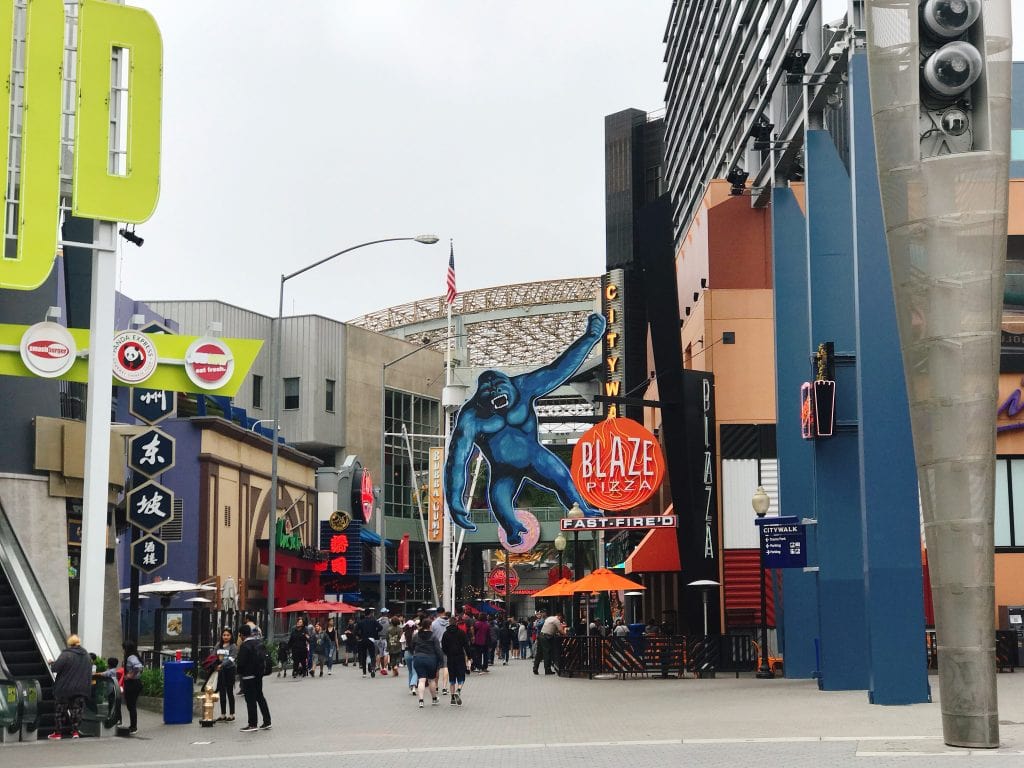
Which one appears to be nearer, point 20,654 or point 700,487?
point 20,654

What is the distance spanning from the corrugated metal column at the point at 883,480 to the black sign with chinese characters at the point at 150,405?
13.8m

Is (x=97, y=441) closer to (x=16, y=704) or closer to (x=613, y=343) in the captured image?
(x=16, y=704)

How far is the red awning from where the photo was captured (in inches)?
1606

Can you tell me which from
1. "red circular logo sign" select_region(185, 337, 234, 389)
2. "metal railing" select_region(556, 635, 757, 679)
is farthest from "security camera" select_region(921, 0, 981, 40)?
"metal railing" select_region(556, 635, 757, 679)

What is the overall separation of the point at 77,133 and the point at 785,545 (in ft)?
49.6

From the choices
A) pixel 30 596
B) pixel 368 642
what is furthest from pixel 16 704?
pixel 368 642

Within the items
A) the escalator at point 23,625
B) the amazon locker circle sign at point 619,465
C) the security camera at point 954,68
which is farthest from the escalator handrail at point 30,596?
the security camera at point 954,68

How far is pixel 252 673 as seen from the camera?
2144 centimetres

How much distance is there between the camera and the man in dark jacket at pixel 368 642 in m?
39.7

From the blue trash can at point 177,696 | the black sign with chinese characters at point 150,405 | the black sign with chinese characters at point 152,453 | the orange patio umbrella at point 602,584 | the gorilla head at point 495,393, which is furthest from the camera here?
the gorilla head at point 495,393

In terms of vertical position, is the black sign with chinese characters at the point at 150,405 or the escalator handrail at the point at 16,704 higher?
the black sign with chinese characters at the point at 150,405

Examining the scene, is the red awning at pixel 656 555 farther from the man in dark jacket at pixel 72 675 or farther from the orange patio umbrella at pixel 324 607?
the man in dark jacket at pixel 72 675

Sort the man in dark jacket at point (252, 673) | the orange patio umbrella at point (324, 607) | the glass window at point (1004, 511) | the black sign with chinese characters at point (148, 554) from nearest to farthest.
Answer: the man in dark jacket at point (252, 673) < the black sign with chinese characters at point (148, 554) < the glass window at point (1004, 511) < the orange patio umbrella at point (324, 607)

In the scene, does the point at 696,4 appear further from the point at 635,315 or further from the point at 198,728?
the point at 198,728
